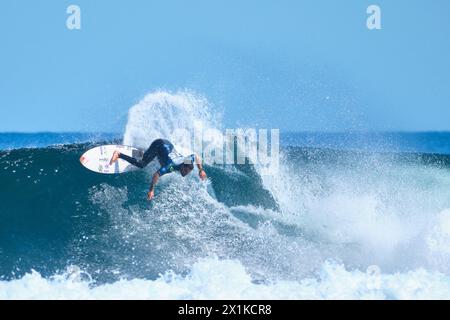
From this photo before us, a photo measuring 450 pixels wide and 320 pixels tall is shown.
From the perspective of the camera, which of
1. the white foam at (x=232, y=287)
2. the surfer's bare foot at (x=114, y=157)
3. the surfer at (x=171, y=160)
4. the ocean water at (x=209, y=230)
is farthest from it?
the surfer's bare foot at (x=114, y=157)

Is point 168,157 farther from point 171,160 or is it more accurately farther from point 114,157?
point 114,157

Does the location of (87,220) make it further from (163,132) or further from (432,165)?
(432,165)

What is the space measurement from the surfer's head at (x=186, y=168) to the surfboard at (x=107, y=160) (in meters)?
1.31

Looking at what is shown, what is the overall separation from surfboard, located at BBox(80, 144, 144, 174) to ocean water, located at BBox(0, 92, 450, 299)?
22cm

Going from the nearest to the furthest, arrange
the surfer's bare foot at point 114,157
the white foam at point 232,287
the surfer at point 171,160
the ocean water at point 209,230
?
the white foam at point 232,287, the ocean water at point 209,230, the surfer at point 171,160, the surfer's bare foot at point 114,157

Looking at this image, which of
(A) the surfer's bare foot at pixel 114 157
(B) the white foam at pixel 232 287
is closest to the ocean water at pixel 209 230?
(B) the white foam at pixel 232 287

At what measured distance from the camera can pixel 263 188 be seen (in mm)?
10664

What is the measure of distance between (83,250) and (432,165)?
1115 centimetres

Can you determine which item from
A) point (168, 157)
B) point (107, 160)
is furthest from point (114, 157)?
point (168, 157)

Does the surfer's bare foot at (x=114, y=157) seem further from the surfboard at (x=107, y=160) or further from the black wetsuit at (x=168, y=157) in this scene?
the black wetsuit at (x=168, y=157)

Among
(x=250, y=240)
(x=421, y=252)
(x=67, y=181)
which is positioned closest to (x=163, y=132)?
(x=67, y=181)

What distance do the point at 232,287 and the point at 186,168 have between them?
293cm

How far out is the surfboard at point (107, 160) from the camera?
9984 millimetres

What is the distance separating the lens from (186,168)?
9.22 metres
